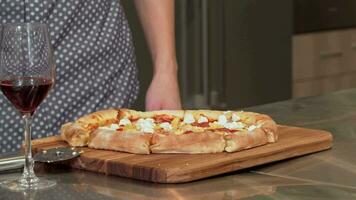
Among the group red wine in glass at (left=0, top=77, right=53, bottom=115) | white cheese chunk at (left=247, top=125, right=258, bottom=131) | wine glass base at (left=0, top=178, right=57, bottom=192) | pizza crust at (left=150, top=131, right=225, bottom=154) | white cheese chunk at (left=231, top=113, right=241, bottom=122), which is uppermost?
red wine in glass at (left=0, top=77, right=53, bottom=115)

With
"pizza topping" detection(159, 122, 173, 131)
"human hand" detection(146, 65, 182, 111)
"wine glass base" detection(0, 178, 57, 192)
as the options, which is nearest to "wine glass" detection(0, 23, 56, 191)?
"wine glass base" detection(0, 178, 57, 192)

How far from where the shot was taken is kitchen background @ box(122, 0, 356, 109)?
3297 millimetres

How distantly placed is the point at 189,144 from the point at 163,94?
0.67 metres

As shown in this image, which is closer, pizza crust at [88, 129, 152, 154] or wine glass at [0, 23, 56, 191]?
wine glass at [0, 23, 56, 191]

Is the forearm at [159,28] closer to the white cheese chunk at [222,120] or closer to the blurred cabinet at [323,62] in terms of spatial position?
the white cheese chunk at [222,120]

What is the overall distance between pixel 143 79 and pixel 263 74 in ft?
2.49

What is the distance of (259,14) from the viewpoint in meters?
3.61

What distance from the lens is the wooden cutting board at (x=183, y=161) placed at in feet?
3.63

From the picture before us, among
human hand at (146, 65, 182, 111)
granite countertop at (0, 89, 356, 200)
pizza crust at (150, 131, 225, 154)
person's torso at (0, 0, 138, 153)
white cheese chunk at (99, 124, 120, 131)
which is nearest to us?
granite countertop at (0, 89, 356, 200)

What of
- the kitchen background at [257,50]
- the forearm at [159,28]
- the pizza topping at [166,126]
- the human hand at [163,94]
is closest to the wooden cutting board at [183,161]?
the pizza topping at [166,126]

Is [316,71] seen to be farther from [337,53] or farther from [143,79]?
[143,79]

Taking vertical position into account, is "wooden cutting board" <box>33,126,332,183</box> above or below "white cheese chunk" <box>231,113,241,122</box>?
below

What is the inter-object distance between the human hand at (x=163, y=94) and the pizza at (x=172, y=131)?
40 cm

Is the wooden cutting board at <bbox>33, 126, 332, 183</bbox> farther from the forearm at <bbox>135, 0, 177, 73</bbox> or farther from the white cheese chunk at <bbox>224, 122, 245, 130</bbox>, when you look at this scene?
the forearm at <bbox>135, 0, 177, 73</bbox>
